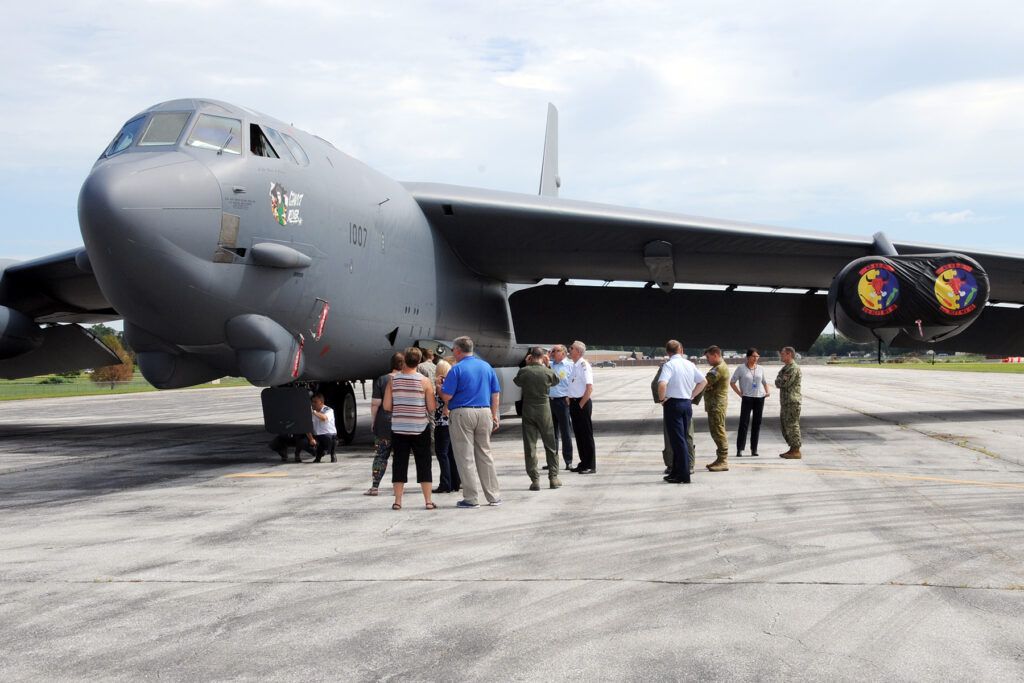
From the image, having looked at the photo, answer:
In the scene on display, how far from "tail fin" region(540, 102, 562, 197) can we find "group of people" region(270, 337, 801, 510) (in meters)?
14.3

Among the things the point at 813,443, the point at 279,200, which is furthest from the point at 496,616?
the point at 813,443

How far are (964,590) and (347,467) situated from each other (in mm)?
8770

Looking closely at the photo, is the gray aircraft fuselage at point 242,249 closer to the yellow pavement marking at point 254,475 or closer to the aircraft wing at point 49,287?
the yellow pavement marking at point 254,475

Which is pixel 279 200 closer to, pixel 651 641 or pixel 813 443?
pixel 651 641

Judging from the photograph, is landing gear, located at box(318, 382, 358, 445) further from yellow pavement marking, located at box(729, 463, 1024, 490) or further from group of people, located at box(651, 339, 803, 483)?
yellow pavement marking, located at box(729, 463, 1024, 490)

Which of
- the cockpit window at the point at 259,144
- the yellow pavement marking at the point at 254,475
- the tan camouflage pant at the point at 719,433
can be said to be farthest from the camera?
the tan camouflage pant at the point at 719,433

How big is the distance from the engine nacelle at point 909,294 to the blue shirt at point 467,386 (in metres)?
8.83

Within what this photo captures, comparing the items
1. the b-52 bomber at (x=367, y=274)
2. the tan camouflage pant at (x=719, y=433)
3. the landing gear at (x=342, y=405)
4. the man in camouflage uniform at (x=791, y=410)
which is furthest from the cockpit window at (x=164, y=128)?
the man in camouflage uniform at (x=791, y=410)

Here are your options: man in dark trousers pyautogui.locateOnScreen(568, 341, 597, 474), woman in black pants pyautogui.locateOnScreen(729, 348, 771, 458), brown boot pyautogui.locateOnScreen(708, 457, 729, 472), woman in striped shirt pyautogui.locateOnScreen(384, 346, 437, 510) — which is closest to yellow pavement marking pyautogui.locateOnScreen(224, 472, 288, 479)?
woman in striped shirt pyautogui.locateOnScreen(384, 346, 437, 510)

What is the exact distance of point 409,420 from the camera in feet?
29.7

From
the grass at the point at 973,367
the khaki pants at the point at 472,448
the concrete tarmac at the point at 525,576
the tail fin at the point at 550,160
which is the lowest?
the grass at the point at 973,367

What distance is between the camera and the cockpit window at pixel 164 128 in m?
10.7

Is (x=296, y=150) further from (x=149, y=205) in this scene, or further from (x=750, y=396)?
(x=750, y=396)

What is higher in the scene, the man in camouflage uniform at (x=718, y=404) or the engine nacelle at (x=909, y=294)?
the engine nacelle at (x=909, y=294)
